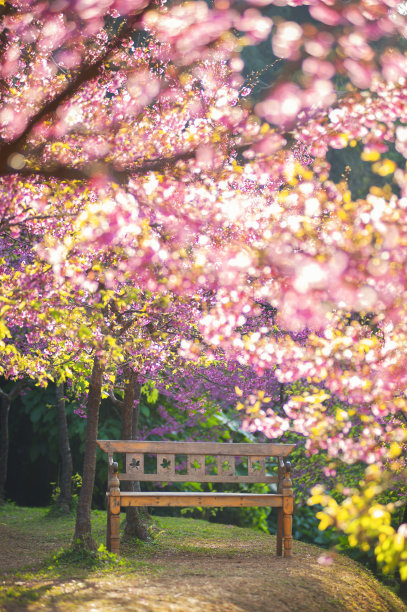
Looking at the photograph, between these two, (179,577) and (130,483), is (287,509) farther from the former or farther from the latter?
(130,483)

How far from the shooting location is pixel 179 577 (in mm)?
6684

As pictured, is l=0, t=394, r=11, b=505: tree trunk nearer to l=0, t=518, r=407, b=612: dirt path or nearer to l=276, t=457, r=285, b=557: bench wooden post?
l=0, t=518, r=407, b=612: dirt path

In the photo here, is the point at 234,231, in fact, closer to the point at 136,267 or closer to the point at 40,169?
the point at 136,267

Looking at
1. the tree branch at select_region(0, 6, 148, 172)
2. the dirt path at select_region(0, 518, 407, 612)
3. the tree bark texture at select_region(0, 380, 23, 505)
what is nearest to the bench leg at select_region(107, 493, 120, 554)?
the dirt path at select_region(0, 518, 407, 612)

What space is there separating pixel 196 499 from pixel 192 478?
0.58 meters

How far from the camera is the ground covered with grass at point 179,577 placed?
5.50 metres

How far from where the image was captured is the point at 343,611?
635cm

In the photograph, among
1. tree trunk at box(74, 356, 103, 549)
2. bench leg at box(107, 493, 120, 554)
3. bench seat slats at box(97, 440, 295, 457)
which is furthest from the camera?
bench seat slats at box(97, 440, 295, 457)

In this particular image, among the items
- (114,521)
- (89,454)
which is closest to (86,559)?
(114,521)

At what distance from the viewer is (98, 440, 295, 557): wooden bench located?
25.8 feet

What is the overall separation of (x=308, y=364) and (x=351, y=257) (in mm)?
1172

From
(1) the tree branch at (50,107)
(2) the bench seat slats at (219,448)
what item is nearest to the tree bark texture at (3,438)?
(2) the bench seat slats at (219,448)

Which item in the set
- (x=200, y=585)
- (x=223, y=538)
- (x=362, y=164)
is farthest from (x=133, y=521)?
(x=362, y=164)

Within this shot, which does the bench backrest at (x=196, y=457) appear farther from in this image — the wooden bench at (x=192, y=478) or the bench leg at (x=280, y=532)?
the bench leg at (x=280, y=532)
